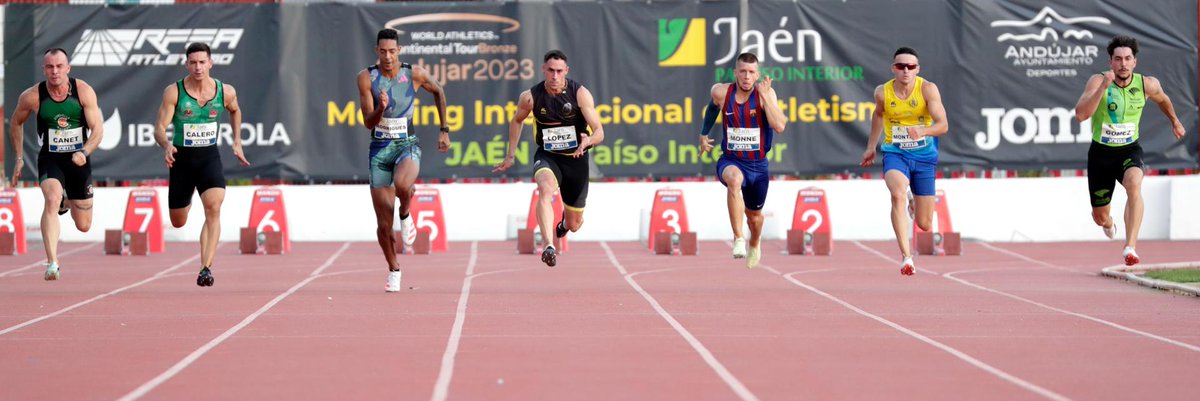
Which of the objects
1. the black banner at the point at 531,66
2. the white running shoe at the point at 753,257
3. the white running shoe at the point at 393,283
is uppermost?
the black banner at the point at 531,66

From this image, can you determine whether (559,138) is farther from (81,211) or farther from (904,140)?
(81,211)

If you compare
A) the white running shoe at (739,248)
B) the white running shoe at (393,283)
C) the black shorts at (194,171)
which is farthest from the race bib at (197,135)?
the white running shoe at (739,248)

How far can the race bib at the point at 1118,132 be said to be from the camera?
49.5ft

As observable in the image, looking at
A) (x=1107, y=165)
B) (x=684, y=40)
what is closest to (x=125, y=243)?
(x=684, y=40)

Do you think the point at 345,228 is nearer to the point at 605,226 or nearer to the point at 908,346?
the point at 605,226

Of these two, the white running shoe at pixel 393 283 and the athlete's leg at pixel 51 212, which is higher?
the athlete's leg at pixel 51 212

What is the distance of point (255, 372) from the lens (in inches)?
347

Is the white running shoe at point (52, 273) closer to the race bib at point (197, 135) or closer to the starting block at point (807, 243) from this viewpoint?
the race bib at point (197, 135)

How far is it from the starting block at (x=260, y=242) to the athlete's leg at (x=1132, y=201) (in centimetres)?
1036

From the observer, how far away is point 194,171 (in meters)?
14.3

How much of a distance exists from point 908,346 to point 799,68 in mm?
13255

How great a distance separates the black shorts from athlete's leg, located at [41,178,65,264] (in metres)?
1.46

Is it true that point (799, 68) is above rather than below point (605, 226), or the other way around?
above

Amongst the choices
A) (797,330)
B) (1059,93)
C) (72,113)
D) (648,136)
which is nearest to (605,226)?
(648,136)
